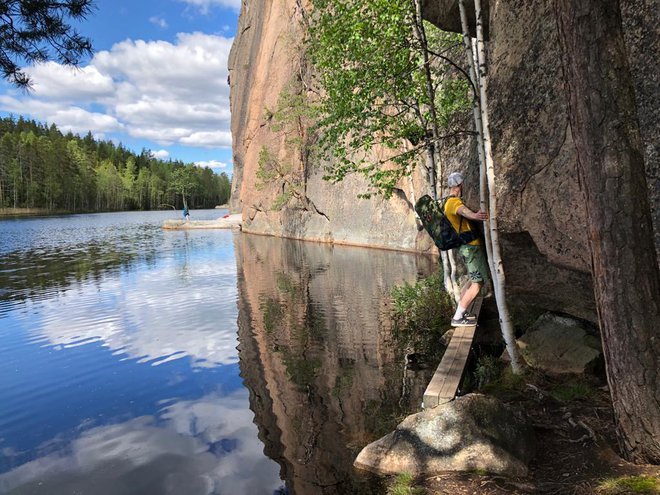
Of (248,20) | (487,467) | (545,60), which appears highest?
(248,20)

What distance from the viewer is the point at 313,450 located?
5895 millimetres

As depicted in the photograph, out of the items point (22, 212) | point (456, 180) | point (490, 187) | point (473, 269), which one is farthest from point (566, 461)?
point (22, 212)

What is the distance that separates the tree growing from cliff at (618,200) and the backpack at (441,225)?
3.64 m

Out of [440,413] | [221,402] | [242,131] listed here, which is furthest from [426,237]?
[242,131]

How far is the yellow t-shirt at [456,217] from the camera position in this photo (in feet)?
23.6

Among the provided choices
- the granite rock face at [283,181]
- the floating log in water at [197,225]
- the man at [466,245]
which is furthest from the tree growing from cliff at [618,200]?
the floating log in water at [197,225]

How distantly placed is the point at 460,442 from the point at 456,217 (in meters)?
3.57

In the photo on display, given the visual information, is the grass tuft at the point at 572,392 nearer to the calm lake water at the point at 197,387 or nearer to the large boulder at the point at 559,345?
the large boulder at the point at 559,345

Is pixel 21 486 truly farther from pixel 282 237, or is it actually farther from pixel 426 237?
pixel 282 237

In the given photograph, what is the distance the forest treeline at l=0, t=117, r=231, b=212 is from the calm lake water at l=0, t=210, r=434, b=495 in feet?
293

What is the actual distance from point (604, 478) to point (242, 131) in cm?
6099

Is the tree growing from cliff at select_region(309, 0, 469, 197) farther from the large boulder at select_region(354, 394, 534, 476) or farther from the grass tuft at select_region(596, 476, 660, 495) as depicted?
the grass tuft at select_region(596, 476, 660, 495)

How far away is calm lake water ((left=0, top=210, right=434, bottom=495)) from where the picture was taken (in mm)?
5645

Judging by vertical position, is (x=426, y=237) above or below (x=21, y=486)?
above
